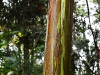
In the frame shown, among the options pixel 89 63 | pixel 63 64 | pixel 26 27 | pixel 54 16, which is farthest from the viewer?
pixel 89 63

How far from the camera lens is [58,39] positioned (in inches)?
44.0

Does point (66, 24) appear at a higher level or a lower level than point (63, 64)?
higher

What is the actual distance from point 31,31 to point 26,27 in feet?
0.55

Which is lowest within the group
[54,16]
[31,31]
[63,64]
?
[63,64]

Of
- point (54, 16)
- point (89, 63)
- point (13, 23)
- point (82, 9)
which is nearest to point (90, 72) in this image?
point (89, 63)

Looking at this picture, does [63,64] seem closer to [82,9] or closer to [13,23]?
[13,23]

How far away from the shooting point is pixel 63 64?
3.49 feet

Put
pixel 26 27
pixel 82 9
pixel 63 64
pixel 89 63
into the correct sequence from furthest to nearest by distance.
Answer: pixel 82 9 → pixel 89 63 → pixel 26 27 → pixel 63 64

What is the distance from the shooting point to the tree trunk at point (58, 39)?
3.50ft

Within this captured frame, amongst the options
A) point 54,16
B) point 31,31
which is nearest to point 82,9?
point 31,31

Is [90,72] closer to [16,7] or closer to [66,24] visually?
[16,7]

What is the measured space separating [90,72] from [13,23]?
323cm

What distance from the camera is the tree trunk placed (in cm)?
107

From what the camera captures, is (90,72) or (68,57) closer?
(68,57)
